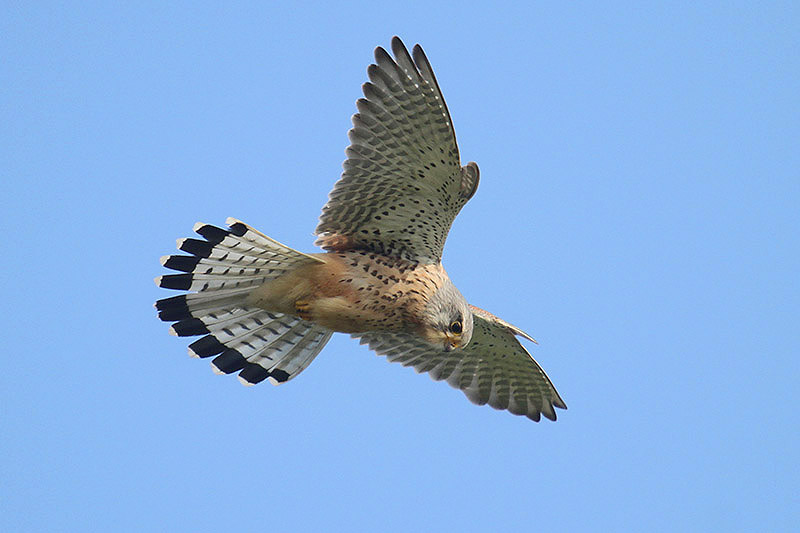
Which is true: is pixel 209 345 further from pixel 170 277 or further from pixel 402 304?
pixel 402 304

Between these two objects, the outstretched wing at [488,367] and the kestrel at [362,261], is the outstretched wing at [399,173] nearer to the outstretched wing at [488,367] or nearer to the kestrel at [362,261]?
the kestrel at [362,261]

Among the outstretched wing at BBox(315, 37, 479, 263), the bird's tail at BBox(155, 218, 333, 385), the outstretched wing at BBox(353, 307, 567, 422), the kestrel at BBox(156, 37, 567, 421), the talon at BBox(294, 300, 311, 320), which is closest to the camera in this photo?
the outstretched wing at BBox(315, 37, 479, 263)

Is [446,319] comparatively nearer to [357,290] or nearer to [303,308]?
[357,290]

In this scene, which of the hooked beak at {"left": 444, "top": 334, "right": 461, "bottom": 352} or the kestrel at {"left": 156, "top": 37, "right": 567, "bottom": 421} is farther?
the hooked beak at {"left": 444, "top": 334, "right": 461, "bottom": 352}

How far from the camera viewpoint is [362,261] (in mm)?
7242

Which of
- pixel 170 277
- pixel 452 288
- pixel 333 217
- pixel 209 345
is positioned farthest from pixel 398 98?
pixel 209 345

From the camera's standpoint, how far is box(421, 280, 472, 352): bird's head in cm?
712

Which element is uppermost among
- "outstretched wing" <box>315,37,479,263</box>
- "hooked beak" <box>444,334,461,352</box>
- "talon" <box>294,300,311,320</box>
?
"outstretched wing" <box>315,37,479,263</box>

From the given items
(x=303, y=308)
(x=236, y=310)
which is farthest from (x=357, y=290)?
(x=236, y=310)

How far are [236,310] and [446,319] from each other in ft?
5.56

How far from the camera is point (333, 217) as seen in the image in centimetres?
722

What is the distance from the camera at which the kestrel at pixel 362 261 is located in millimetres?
6648

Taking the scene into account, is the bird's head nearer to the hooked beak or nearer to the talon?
the hooked beak

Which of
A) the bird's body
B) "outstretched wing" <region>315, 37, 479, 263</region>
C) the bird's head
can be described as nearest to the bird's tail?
the bird's body
